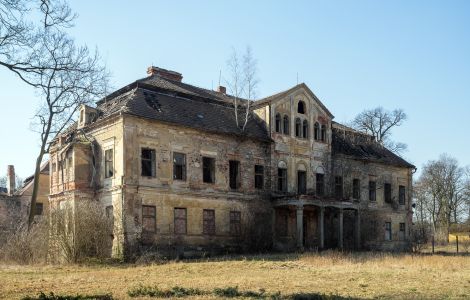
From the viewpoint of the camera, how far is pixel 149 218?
28.6 meters

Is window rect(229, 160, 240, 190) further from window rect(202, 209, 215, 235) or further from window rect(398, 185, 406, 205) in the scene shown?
window rect(398, 185, 406, 205)

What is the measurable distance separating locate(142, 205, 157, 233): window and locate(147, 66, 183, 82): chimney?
10.8m

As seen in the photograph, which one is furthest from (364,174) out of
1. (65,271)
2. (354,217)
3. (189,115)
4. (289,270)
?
(65,271)

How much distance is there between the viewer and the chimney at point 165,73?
36.2m

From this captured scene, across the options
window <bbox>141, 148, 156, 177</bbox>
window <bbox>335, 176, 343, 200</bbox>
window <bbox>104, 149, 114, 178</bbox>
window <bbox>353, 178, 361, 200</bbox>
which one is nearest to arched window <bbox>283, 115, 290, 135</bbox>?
window <bbox>335, 176, 343, 200</bbox>

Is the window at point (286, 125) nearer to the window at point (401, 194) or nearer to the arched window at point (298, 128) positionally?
the arched window at point (298, 128)

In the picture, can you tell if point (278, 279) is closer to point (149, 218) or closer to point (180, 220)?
point (149, 218)

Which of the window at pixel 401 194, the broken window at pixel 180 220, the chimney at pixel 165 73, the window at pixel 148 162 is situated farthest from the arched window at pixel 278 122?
the window at pixel 401 194

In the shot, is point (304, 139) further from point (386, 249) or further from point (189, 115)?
point (386, 249)

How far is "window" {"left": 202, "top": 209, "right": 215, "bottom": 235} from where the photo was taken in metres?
30.9

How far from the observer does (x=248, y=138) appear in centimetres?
3338

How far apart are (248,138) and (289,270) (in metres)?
13.7

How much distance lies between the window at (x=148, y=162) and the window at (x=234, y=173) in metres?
5.48

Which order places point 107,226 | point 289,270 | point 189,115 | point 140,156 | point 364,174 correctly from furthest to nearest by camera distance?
point 364,174, point 189,115, point 140,156, point 107,226, point 289,270
